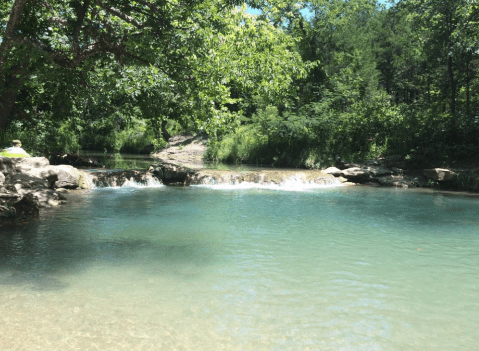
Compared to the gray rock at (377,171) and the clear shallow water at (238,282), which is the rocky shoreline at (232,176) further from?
the clear shallow water at (238,282)

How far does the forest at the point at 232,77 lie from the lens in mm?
12430

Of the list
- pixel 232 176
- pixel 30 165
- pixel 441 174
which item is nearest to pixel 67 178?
pixel 30 165

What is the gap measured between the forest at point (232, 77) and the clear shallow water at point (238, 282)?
5.05 metres

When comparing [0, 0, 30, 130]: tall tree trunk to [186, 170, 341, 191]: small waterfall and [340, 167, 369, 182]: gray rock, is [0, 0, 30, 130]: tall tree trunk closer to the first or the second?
[186, 170, 341, 191]: small waterfall

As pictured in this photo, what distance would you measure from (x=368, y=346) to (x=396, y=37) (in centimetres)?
3790

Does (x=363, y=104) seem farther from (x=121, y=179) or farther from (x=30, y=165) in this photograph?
(x=30, y=165)

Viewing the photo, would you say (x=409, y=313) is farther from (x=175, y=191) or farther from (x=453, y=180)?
(x=453, y=180)

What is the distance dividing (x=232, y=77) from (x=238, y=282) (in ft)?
45.1

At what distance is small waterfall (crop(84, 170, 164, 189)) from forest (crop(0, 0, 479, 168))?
83.7 inches

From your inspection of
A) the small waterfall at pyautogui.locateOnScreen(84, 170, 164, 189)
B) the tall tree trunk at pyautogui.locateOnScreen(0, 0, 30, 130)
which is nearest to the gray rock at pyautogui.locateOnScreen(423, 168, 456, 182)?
the small waterfall at pyautogui.locateOnScreen(84, 170, 164, 189)

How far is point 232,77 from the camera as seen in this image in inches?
715

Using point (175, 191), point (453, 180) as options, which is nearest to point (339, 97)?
point (453, 180)

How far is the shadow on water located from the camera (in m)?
5.63

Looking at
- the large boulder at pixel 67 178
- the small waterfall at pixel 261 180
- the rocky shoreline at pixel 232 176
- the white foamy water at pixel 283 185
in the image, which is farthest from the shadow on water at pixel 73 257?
the small waterfall at pixel 261 180
